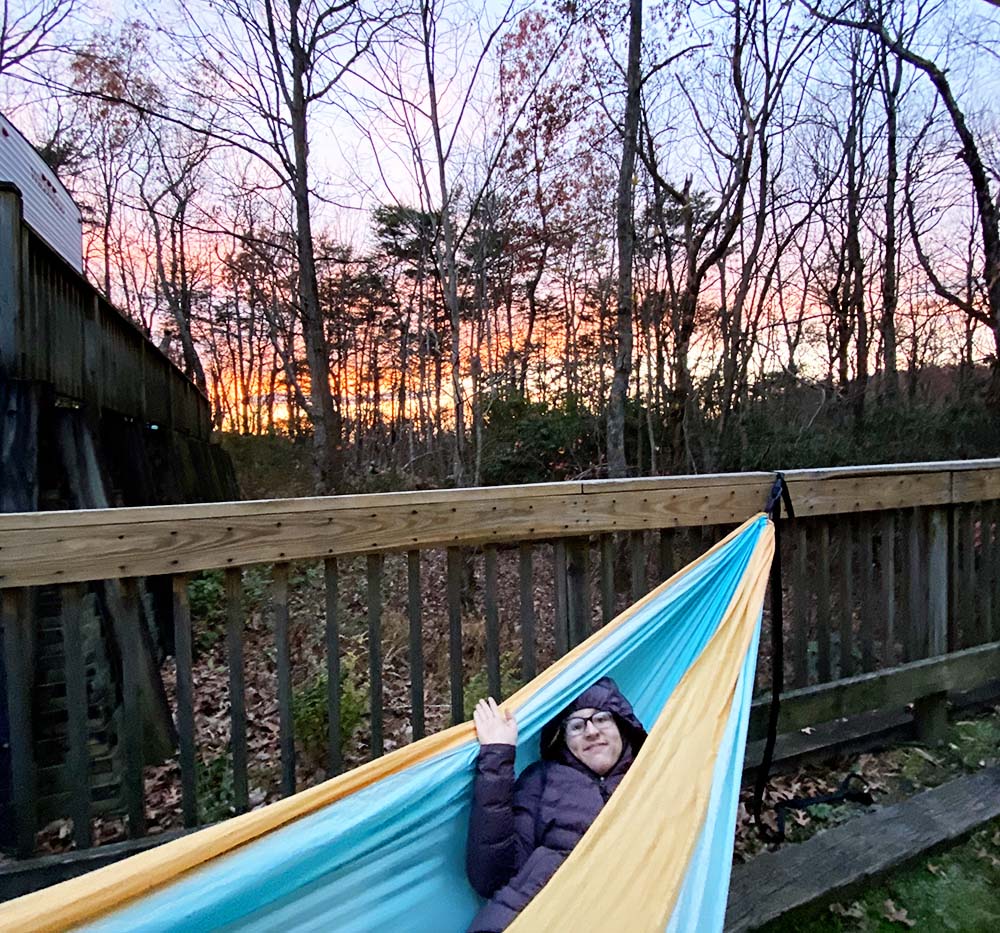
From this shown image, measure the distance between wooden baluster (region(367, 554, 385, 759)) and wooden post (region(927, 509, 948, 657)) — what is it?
94.0 inches

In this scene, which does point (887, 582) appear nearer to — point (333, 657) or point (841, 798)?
point (841, 798)

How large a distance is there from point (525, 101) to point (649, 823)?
809 centimetres

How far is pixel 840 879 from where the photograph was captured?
74.4 inches

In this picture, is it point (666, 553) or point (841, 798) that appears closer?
point (666, 553)

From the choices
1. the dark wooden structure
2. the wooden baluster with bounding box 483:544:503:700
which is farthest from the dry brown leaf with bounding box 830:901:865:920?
the dark wooden structure

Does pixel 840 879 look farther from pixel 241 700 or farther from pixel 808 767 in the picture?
pixel 241 700

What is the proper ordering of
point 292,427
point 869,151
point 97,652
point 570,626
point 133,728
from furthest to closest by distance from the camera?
point 292,427 → point 869,151 → point 97,652 → point 570,626 → point 133,728

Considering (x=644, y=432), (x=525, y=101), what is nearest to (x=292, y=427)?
(x=644, y=432)

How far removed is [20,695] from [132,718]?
9.7 inches

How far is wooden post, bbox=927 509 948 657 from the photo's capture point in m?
2.77

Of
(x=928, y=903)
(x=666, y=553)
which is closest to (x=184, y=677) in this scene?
(x=666, y=553)

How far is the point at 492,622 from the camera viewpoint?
194 cm

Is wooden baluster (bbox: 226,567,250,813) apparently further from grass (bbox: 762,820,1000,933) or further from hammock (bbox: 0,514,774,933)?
grass (bbox: 762,820,1000,933)

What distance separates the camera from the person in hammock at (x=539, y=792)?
1398mm
